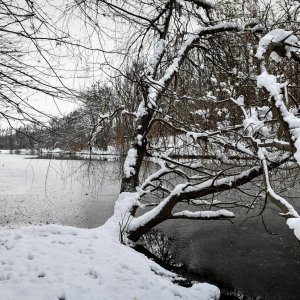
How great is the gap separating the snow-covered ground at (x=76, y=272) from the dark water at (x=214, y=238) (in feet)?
3.05

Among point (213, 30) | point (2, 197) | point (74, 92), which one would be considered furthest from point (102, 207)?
point (74, 92)

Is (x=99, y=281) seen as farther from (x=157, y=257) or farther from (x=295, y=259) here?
(x=295, y=259)

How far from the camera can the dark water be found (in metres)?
6.11

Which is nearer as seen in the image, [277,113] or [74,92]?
[277,113]

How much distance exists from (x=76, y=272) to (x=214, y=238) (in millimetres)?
5396

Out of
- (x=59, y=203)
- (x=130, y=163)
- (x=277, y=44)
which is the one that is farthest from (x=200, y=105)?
(x=59, y=203)

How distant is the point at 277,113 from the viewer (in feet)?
7.36

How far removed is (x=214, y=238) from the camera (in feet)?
28.3

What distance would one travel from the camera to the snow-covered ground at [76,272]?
341 centimetres

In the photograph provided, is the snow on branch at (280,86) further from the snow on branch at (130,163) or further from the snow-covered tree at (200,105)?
the snow on branch at (130,163)

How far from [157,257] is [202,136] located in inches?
132

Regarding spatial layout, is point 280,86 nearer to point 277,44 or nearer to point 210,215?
point 277,44

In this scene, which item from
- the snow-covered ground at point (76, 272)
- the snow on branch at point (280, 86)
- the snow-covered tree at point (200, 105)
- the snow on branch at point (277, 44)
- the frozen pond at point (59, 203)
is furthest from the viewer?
the frozen pond at point (59, 203)

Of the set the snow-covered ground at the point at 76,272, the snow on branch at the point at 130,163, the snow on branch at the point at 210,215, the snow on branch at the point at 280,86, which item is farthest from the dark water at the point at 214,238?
the snow on branch at the point at 280,86
